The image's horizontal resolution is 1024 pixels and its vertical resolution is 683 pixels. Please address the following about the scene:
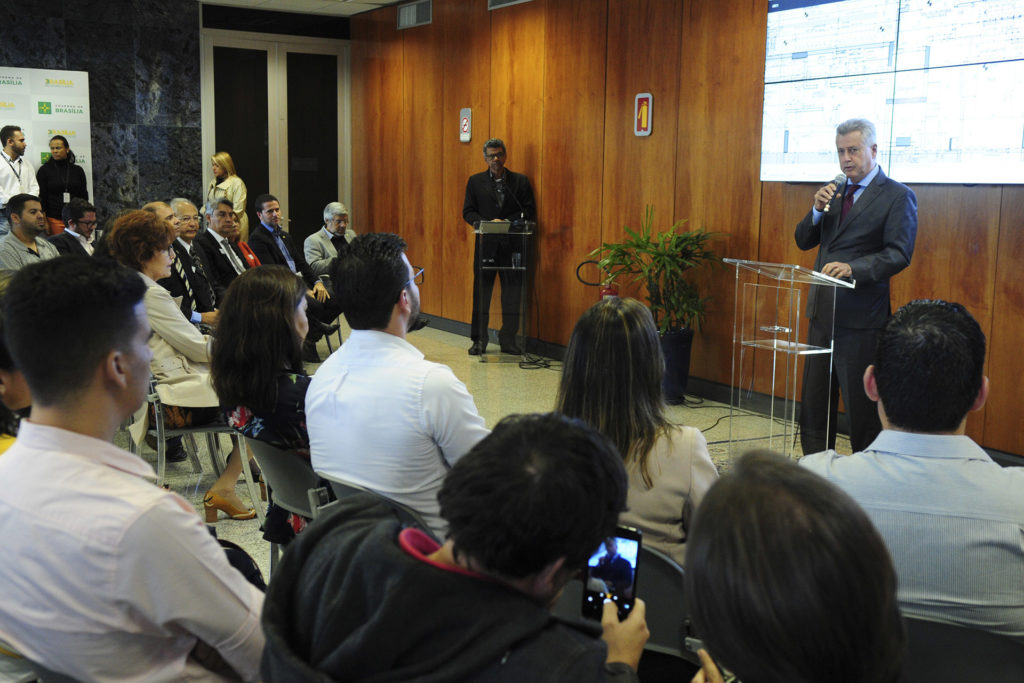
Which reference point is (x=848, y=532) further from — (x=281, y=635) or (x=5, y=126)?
(x=5, y=126)

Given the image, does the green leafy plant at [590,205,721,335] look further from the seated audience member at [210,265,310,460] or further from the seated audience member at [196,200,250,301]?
the seated audience member at [210,265,310,460]

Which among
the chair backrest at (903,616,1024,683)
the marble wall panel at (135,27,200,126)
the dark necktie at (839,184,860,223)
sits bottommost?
the chair backrest at (903,616,1024,683)

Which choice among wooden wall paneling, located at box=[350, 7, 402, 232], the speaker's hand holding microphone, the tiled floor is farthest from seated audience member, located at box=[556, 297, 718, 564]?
wooden wall paneling, located at box=[350, 7, 402, 232]

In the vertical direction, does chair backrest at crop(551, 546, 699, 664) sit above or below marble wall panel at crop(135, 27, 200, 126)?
below

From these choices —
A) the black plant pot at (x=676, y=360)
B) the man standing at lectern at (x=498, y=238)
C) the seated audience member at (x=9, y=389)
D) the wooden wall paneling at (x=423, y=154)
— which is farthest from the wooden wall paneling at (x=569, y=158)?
the seated audience member at (x=9, y=389)

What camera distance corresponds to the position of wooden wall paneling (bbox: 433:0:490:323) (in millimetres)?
9078

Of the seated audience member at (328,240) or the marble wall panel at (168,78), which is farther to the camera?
the marble wall panel at (168,78)

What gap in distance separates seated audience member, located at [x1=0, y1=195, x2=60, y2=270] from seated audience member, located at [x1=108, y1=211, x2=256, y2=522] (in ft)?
5.91

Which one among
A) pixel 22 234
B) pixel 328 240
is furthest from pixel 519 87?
pixel 22 234

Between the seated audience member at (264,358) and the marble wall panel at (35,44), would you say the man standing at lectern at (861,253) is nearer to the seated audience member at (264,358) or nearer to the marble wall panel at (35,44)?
the seated audience member at (264,358)

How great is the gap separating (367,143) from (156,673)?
1062cm

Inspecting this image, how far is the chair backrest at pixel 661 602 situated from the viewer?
169 centimetres

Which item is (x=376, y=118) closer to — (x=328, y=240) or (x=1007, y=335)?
(x=328, y=240)

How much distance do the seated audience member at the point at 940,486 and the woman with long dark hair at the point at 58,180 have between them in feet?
32.1
